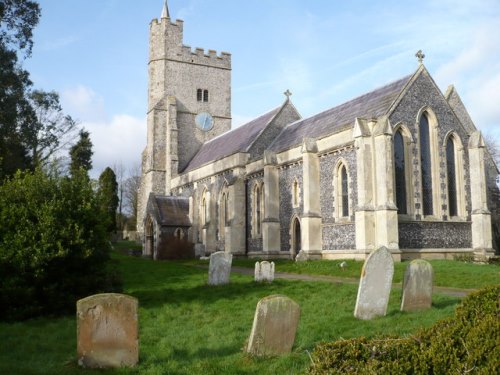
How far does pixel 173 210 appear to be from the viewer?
37.1 metres

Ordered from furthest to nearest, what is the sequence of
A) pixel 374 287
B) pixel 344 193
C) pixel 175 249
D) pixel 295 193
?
pixel 175 249, pixel 295 193, pixel 344 193, pixel 374 287

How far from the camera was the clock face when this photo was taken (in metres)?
43.6

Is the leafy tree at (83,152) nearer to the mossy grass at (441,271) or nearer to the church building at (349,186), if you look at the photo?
the church building at (349,186)

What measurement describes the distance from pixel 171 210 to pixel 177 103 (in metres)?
10.2

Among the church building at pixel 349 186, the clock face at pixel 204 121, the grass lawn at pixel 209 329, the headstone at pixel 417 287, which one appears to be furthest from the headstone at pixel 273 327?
the clock face at pixel 204 121

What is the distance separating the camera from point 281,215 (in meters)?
27.9

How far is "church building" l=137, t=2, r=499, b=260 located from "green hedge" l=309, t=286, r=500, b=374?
1615cm

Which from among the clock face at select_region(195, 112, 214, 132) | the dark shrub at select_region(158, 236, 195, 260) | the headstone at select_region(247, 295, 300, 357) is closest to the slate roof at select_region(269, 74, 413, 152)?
the dark shrub at select_region(158, 236, 195, 260)

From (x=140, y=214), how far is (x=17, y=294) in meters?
33.7

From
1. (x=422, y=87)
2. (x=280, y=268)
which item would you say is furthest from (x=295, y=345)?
(x=422, y=87)

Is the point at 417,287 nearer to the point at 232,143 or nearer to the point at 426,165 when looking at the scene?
the point at 426,165

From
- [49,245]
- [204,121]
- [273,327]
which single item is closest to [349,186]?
[49,245]

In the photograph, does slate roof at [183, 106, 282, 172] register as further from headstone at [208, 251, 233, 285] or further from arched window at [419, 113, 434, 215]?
headstone at [208, 251, 233, 285]

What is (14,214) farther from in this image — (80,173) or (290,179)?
(290,179)
